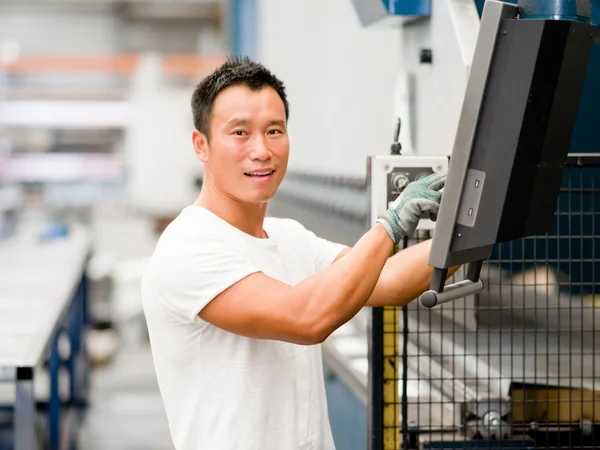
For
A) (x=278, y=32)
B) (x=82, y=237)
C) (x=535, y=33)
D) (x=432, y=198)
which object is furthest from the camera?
(x=278, y=32)

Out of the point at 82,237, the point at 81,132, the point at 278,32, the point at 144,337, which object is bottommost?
the point at 144,337

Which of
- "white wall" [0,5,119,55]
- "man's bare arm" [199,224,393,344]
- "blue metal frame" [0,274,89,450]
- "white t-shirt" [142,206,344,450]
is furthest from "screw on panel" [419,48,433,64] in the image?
"white wall" [0,5,119,55]

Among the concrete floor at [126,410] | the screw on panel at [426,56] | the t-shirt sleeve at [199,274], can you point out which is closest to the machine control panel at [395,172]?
the t-shirt sleeve at [199,274]

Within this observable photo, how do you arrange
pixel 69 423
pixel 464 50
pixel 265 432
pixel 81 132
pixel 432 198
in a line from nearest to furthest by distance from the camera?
1. pixel 432 198
2. pixel 265 432
3. pixel 464 50
4. pixel 69 423
5. pixel 81 132

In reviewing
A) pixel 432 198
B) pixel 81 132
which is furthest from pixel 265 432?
pixel 81 132

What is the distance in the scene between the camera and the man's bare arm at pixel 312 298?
1.76 meters

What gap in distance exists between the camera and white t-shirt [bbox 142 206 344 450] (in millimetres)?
1868

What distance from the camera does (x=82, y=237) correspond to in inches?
285

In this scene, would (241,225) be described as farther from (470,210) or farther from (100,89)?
(100,89)

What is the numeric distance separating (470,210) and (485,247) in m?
0.14

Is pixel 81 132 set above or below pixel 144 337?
above

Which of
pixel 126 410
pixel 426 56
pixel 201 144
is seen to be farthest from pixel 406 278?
pixel 126 410

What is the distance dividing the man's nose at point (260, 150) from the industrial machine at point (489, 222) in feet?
0.85

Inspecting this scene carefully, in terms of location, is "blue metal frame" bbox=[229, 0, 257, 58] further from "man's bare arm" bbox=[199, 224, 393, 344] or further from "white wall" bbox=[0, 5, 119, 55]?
"man's bare arm" bbox=[199, 224, 393, 344]
